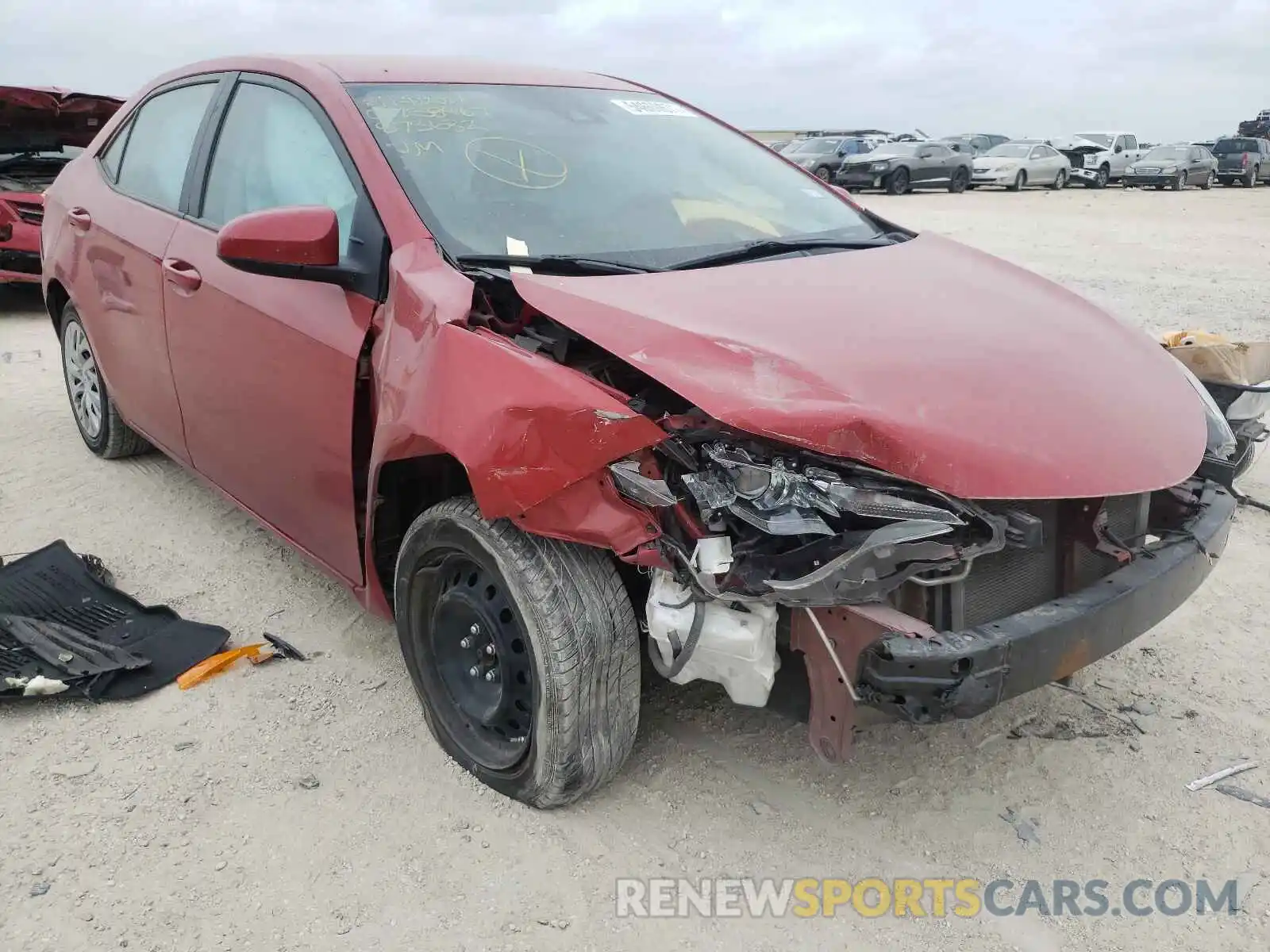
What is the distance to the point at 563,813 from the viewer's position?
254 centimetres

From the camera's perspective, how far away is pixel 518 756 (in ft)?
8.21

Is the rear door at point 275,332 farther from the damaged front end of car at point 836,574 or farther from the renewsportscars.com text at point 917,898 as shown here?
the renewsportscars.com text at point 917,898

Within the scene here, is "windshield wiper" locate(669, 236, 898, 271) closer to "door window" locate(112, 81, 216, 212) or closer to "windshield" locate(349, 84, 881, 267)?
"windshield" locate(349, 84, 881, 267)

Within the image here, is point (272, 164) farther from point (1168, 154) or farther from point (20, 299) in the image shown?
point (1168, 154)

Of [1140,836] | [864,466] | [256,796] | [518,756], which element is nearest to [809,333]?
[864,466]

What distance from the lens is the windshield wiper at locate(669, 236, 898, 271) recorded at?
2.74 metres

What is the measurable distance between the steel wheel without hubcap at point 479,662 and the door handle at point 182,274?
1392mm

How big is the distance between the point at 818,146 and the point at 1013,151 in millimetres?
5066

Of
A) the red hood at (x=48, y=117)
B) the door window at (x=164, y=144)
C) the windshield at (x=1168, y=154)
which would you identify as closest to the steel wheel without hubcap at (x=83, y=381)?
the door window at (x=164, y=144)

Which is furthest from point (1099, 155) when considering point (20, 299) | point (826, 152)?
point (20, 299)

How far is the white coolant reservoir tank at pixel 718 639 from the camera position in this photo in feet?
7.09

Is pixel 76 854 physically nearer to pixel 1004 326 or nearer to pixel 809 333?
pixel 809 333

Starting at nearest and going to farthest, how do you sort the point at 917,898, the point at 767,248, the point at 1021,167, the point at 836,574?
the point at 836,574, the point at 917,898, the point at 767,248, the point at 1021,167

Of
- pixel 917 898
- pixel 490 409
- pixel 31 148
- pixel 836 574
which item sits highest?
pixel 31 148
